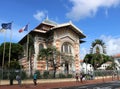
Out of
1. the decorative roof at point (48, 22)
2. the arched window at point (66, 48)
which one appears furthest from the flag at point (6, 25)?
the arched window at point (66, 48)

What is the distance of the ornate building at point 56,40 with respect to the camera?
49000mm

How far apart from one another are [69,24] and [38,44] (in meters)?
7.77

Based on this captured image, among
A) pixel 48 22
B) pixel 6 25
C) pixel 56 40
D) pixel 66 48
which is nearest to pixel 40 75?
pixel 6 25

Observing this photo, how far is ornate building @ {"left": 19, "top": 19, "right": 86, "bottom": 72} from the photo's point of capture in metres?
49.0

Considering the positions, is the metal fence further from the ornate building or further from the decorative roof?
the decorative roof

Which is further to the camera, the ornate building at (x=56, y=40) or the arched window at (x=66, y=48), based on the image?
the arched window at (x=66, y=48)

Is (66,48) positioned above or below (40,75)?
above

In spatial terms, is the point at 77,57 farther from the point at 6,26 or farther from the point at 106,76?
the point at 6,26

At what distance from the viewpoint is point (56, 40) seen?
4938 cm

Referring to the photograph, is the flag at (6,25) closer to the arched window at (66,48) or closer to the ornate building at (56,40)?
the ornate building at (56,40)

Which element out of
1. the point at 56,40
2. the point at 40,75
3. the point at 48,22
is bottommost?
the point at 40,75

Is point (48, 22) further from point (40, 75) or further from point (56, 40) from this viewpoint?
point (40, 75)

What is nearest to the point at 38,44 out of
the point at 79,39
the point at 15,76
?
the point at 79,39

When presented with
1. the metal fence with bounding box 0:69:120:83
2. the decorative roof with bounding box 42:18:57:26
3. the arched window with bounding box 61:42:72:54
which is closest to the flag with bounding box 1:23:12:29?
the metal fence with bounding box 0:69:120:83
